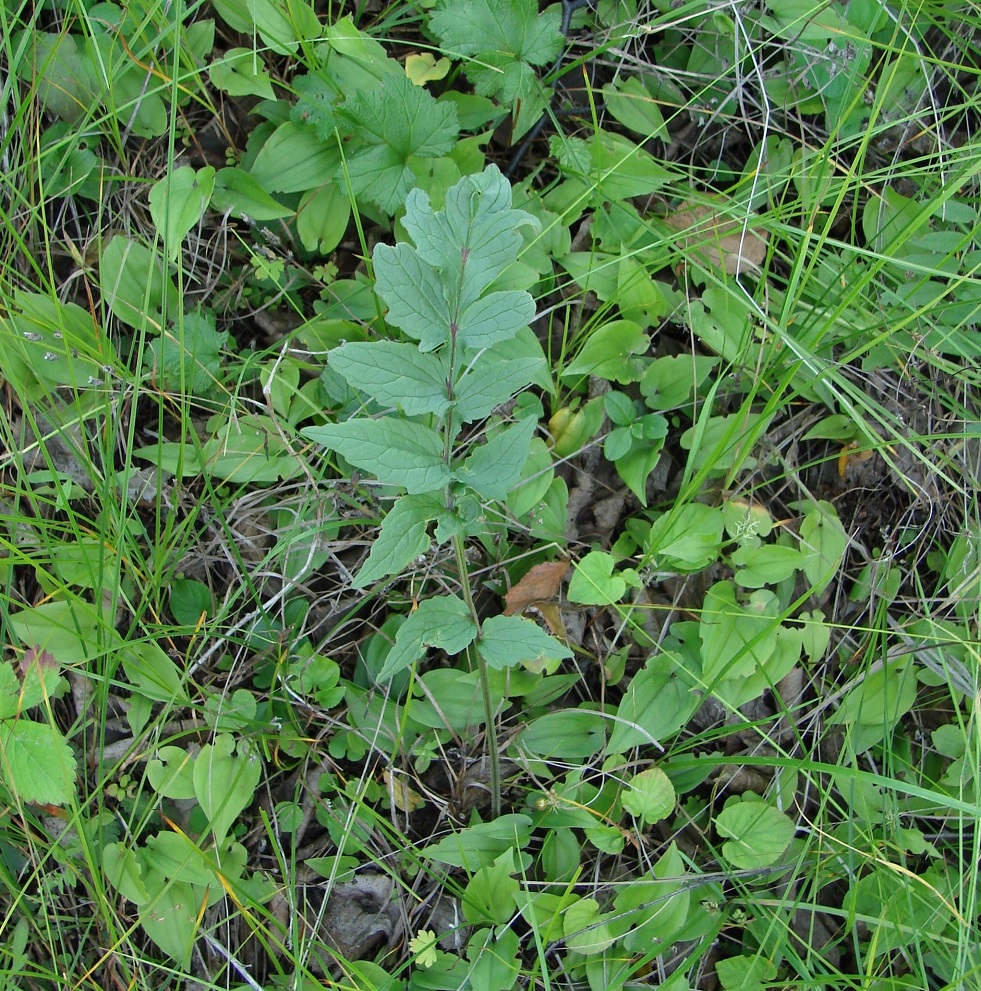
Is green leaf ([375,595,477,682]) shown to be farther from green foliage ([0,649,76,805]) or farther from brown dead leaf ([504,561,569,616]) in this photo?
green foliage ([0,649,76,805])

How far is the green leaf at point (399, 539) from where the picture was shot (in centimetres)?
117

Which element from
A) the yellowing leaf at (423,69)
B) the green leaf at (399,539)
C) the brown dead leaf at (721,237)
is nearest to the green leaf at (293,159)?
the yellowing leaf at (423,69)

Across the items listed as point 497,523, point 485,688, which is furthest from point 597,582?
point 485,688

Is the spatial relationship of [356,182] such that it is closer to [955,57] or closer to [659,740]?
[659,740]

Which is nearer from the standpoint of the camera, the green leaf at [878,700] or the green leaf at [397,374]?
the green leaf at [397,374]

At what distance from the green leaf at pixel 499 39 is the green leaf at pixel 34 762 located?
1689mm

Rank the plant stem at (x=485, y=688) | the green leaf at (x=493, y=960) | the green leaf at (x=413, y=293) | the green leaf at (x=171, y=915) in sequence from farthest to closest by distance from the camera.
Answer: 1. the green leaf at (x=171, y=915)
2. the green leaf at (x=493, y=960)
3. the plant stem at (x=485, y=688)
4. the green leaf at (x=413, y=293)

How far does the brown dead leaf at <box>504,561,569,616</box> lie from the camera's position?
1.87 m

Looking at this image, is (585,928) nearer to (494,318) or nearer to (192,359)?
(494,318)

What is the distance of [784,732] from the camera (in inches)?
76.5

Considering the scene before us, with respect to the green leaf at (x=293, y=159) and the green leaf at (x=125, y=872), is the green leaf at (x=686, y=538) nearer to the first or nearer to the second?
the green leaf at (x=293, y=159)

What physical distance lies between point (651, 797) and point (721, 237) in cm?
135

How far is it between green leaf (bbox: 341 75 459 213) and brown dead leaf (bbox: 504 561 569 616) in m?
0.87

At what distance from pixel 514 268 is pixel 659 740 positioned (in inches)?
43.6
